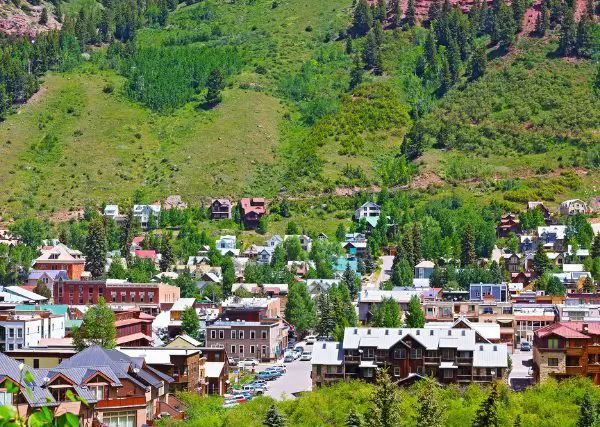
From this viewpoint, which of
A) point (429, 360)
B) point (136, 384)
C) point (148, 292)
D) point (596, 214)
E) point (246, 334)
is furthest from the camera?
point (596, 214)

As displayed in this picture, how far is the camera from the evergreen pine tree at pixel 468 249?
17025 cm

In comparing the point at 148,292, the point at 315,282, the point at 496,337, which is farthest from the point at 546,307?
the point at 148,292

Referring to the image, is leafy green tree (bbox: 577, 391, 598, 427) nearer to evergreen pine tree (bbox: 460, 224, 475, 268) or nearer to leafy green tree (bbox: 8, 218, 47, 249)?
evergreen pine tree (bbox: 460, 224, 475, 268)

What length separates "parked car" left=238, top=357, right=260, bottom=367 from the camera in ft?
415

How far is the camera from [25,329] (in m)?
113

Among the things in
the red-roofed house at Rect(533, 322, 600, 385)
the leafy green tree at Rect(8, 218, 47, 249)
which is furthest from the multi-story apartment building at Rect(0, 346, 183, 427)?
the leafy green tree at Rect(8, 218, 47, 249)

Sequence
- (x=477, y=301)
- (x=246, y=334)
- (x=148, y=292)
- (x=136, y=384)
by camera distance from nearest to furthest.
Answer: (x=136, y=384), (x=246, y=334), (x=477, y=301), (x=148, y=292)

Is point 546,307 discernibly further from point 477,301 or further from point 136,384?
point 136,384

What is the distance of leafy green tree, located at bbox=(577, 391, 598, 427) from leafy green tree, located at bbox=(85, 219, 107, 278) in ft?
312

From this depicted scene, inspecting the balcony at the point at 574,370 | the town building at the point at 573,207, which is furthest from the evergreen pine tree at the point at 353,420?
the town building at the point at 573,207

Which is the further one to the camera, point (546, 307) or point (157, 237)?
point (157, 237)

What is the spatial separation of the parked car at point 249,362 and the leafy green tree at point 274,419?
48.0m

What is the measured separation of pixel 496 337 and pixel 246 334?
25377 mm

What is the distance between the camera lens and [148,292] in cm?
15725
